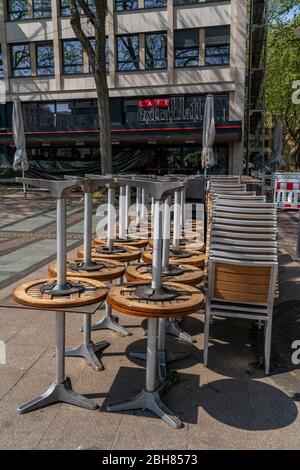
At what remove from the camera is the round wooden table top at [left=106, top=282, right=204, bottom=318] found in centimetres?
290

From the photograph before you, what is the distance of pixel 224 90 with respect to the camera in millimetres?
20750

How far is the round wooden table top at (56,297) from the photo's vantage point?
9.55ft

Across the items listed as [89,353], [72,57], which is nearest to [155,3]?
[72,57]

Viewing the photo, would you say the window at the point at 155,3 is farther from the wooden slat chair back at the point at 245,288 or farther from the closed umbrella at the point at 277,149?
the wooden slat chair back at the point at 245,288

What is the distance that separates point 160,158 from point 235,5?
7.95 m

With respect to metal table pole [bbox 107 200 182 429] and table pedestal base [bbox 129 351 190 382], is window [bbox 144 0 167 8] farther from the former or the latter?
metal table pole [bbox 107 200 182 429]

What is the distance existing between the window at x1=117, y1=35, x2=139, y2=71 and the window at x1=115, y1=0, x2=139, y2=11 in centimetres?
139

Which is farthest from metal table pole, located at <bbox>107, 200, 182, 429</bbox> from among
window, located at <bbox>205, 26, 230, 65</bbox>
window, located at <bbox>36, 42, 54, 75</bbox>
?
window, located at <bbox>36, 42, 54, 75</bbox>

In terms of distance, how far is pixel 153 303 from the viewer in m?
3.02

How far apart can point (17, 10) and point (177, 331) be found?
24132mm

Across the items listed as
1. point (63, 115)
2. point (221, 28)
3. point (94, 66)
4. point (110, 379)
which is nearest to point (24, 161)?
point (94, 66)

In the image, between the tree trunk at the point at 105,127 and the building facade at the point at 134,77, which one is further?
the building facade at the point at 134,77

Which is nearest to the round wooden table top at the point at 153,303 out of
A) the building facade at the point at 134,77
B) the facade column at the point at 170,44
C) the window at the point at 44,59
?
the building facade at the point at 134,77

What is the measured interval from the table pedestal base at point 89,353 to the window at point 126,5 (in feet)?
70.8
